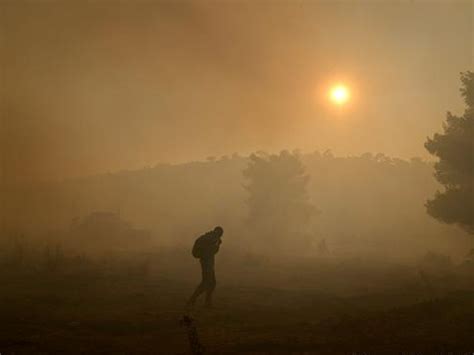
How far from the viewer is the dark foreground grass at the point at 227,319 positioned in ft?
31.7

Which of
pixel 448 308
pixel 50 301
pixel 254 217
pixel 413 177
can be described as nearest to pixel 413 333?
pixel 448 308

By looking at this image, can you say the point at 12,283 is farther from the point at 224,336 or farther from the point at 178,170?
the point at 178,170

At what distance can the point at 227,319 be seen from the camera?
12.8 metres

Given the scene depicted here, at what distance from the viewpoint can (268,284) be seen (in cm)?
2078

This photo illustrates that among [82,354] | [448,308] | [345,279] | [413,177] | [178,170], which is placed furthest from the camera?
[178,170]

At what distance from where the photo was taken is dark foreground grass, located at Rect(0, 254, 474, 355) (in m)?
9.66

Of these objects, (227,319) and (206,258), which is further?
(206,258)

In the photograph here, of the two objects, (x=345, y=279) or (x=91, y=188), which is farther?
(x=91, y=188)

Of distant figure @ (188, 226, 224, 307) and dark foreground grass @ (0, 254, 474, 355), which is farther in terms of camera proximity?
distant figure @ (188, 226, 224, 307)

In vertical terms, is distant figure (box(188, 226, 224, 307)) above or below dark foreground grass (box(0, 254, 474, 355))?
above

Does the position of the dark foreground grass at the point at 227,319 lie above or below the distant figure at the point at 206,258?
below

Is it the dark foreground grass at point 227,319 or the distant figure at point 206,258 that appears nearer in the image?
the dark foreground grass at point 227,319

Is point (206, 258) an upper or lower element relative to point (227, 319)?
upper

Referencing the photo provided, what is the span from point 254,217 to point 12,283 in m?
34.4
